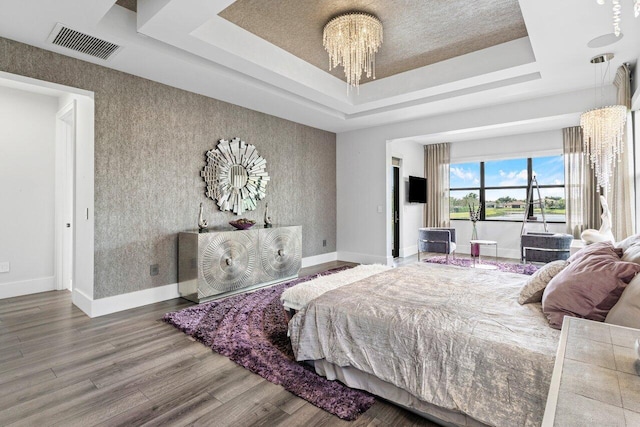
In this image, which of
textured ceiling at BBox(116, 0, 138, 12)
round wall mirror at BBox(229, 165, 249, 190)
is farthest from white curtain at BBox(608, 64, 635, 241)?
textured ceiling at BBox(116, 0, 138, 12)

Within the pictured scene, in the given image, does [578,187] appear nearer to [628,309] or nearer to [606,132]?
[606,132]

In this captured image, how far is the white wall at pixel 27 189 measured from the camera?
3.90m

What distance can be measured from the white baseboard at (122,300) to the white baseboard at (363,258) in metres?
3.29

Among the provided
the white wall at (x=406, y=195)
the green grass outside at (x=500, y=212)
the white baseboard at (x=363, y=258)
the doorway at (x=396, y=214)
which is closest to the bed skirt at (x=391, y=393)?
the white baseboard at (x=363, y=258)

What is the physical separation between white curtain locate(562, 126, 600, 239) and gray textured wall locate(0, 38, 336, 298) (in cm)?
576

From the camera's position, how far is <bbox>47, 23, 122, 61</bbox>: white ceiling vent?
2.70 meters

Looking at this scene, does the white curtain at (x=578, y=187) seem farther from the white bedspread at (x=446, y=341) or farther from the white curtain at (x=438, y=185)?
the white bedspread at (x=446, y=341)

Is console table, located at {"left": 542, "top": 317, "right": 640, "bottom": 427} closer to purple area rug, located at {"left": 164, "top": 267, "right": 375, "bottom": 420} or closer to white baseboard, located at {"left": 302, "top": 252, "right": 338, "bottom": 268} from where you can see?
purple area rug, located at {"left": 164, "top": 267, "right": 375, "bottom": 420}

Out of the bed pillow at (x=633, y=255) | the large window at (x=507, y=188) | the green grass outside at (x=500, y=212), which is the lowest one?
the bed pillow at (x=633, y=255)

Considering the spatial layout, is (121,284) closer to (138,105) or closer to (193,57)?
(138,105)

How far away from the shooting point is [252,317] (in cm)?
316

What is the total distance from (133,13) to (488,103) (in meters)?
4.38

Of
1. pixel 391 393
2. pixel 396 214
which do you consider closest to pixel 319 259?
pixel 396 214

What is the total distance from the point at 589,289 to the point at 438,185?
6.34m
